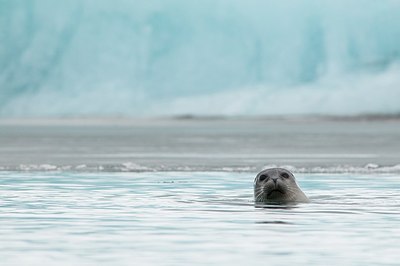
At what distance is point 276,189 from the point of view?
66.3 feet

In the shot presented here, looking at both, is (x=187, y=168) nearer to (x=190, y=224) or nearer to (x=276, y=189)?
(x=276, y=189)

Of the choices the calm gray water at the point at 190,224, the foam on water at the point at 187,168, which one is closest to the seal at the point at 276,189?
the calm gray water at the point at 190,224

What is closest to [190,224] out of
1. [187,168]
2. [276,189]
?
[276,189]

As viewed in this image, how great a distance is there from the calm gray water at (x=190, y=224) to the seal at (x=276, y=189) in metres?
0.32

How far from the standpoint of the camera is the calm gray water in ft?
43.9

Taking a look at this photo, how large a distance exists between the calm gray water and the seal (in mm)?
317

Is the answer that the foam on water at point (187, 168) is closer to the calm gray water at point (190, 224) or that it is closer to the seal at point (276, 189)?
the calm gray water at point (190, 224)

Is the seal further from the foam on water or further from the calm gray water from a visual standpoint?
the foam on water

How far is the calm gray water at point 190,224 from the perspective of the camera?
13367mm

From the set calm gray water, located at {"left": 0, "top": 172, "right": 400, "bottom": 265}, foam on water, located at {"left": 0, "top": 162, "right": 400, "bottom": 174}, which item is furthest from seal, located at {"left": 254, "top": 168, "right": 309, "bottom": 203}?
foam on water, located at {"left": 0, "top": 162, "right": 400, "bottom": 174}

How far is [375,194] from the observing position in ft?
71.5

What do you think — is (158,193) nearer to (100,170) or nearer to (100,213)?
(100,213)

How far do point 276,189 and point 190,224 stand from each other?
3866 millimetres

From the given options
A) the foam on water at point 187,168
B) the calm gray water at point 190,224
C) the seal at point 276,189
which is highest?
the foam on water at point 187,168
